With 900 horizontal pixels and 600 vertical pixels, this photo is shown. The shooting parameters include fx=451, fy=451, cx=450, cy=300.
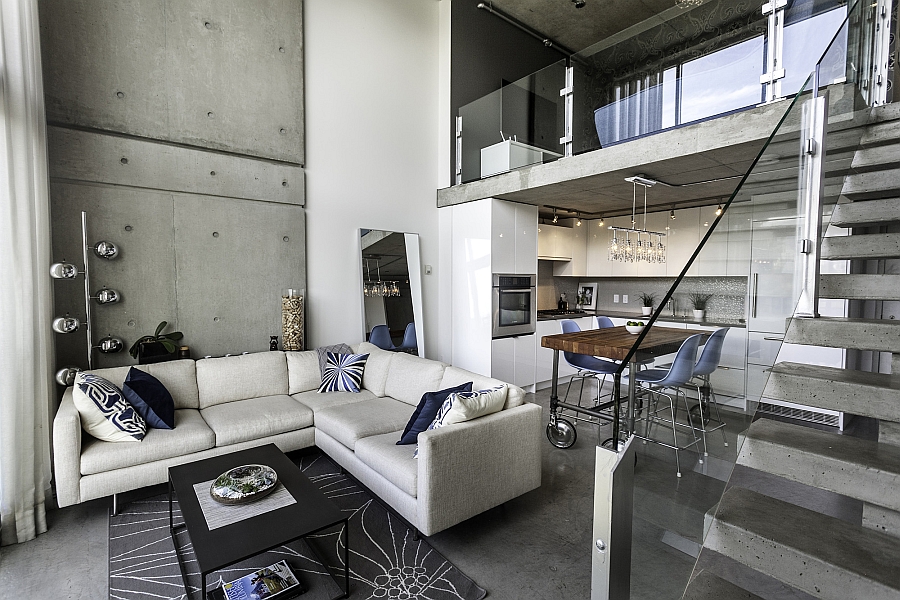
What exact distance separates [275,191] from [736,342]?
4039 millimetres

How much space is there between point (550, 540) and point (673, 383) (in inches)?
44.5

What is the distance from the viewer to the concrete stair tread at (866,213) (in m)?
2.30

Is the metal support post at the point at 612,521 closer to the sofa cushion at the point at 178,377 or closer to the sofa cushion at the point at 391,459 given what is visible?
the sofa cushion at the point at 391,459

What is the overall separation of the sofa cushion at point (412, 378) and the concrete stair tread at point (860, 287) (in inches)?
93.4

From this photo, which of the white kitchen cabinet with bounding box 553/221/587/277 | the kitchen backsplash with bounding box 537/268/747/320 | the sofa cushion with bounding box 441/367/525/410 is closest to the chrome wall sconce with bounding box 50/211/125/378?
the sofa cushion with bounding box 441/367/525/410

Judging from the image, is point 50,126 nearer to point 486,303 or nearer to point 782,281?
point 486,303

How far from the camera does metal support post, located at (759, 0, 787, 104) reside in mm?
3029

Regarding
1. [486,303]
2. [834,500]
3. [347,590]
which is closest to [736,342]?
[347,590]

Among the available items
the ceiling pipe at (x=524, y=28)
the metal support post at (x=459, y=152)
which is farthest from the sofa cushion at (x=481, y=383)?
the ceiling pipe at (x=524, y=28)

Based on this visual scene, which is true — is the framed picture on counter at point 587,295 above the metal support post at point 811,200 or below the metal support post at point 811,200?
below

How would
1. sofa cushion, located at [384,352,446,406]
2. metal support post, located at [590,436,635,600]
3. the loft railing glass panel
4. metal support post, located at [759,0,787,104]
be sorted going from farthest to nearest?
the loft railing glass panel, sofa cushion, located at [384,352,446,406], metal support post, located at [759,0,787,104], metal support post, located at [590,436,635,600]

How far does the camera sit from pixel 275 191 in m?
4.39

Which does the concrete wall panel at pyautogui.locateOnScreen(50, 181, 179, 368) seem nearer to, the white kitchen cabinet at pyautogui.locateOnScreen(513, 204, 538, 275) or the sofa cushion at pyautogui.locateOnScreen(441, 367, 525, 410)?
the sofa cushion at pyautogui.locateOnScreen(441, 367, 525, 410)

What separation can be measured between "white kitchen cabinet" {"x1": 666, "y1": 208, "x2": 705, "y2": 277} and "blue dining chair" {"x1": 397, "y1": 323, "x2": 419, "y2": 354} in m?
3.67
